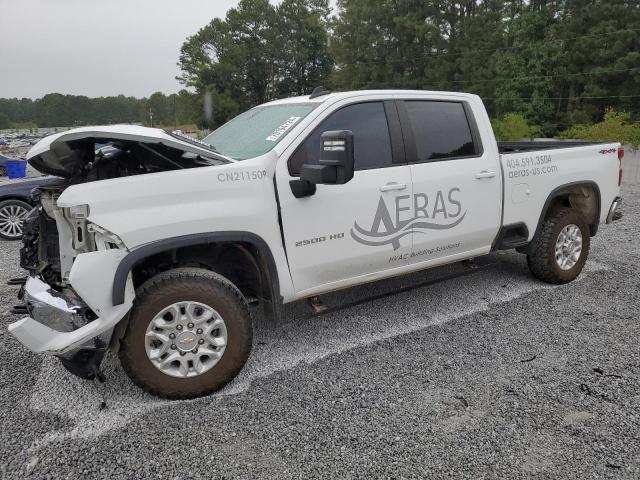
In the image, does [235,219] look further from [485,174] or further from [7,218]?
[7,218]

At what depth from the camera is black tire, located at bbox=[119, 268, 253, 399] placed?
2.84m

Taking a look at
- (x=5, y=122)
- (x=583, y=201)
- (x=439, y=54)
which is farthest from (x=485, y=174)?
(x=5, y=122)

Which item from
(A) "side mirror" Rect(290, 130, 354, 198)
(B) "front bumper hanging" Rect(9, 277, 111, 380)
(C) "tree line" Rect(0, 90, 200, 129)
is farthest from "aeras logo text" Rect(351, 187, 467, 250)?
(C) "tree line" Rect(0, 90, 200, 129)

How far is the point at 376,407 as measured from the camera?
2922 millimetres

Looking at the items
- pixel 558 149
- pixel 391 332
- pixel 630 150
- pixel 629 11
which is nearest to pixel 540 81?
pixel 629 11

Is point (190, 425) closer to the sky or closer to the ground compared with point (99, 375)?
closer to the ground

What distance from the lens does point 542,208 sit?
183 inches

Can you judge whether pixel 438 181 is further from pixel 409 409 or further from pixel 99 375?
pixel 99 375

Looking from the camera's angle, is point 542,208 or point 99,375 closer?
point 99,375

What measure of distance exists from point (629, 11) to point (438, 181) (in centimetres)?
3036

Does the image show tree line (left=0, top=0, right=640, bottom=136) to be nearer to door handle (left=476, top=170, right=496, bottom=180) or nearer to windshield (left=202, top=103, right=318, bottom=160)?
windshield (left=202, top=103, right=318, bottom=160)

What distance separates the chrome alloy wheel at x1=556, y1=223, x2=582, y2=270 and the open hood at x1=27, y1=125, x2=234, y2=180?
11.5ft

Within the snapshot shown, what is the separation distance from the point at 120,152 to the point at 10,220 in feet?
19.3

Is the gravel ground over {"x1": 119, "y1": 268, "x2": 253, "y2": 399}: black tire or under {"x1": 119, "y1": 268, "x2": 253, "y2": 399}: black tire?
under
